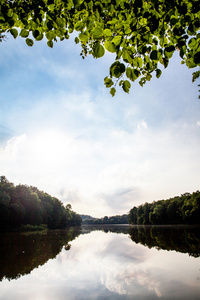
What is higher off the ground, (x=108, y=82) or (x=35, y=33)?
(x=35, y=33)

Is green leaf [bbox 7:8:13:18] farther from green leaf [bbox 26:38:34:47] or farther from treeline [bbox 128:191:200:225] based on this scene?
treeline [bbox 128:191:200:225]

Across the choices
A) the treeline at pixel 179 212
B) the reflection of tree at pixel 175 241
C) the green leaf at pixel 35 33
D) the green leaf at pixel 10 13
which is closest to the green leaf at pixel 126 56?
the green leaf at pixel 35 33

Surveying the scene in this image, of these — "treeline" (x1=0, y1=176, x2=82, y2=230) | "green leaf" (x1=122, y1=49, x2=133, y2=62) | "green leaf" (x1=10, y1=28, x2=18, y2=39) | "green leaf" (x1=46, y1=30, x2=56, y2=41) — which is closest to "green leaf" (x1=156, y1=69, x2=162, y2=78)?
"green leaf" (x1=122, y1=49, x2=133, y2=62)

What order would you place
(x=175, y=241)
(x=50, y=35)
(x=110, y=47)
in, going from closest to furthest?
(x=110, y=47) < (x=50, y=35) < (x=175, y=241)

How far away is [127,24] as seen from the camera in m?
3.03

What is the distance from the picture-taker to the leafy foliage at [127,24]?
3039 mm

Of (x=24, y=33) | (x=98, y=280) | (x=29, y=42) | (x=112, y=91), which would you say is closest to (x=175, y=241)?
(x=98, y=280)

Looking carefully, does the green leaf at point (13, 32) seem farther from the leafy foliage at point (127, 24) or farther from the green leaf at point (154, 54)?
the green leaf at point (154, 54)

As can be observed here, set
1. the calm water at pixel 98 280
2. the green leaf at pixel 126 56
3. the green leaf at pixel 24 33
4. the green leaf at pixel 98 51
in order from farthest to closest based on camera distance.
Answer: the calm water at pixel 98 280 < the green leaf at pixel 24 33 < the green leaf at pixel 126 56 < the green leaf at pixel 98 51

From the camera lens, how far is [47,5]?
10.9ft

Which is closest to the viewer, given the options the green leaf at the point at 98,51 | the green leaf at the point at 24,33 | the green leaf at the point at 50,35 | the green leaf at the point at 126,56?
the green leaf at the point at 98,51

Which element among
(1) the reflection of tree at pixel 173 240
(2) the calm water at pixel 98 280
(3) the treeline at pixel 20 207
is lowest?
(1) the reflection of tree at pixel 173 240

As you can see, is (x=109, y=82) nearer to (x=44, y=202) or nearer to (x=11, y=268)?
(x=11, y=268)

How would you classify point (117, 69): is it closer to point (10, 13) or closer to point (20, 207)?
point (10, 13)
